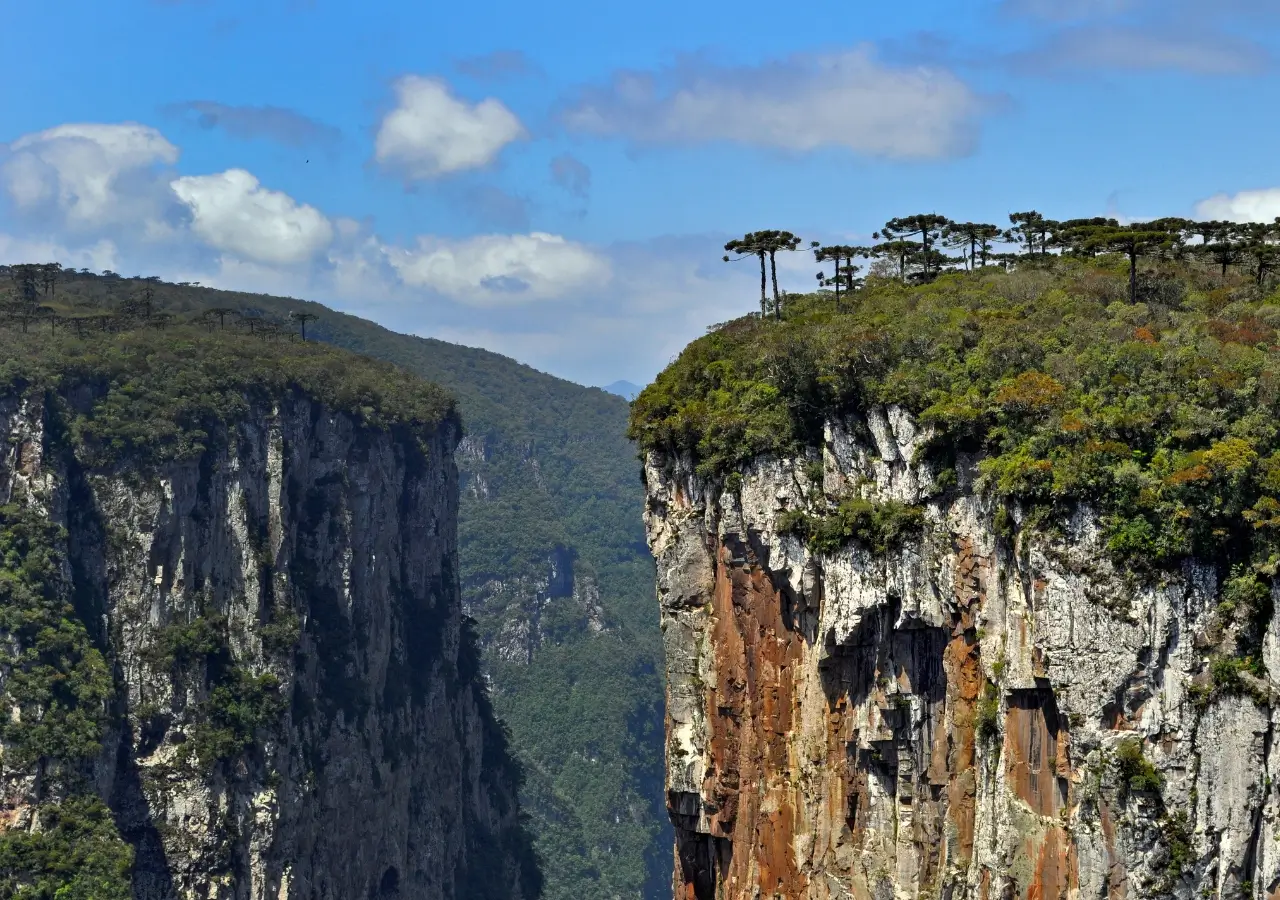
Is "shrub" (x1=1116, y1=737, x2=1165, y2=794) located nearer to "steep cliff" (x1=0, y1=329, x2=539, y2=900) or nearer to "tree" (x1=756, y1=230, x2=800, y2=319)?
"tree" (x1=756, y1=230, x2=800, y2=319)

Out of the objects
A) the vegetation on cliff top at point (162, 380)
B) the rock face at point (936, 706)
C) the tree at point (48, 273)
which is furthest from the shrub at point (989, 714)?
the tree at point (48, 273)

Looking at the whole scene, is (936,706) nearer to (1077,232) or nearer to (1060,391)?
(1060,391)

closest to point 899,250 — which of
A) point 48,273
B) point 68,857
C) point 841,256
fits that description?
point 841,256

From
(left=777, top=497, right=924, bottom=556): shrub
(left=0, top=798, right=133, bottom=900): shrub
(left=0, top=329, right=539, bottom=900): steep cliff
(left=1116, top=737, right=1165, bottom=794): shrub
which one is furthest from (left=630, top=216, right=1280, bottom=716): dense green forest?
(left=0, top=329, right=539, bottom=900): steep cliff

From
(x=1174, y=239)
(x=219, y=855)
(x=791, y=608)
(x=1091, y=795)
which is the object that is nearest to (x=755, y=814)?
(x=791, y=608)

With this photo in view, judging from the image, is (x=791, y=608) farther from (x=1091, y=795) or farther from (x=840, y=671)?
(x=1091, y=795)

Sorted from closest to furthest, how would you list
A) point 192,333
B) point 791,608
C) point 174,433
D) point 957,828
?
point 957,828
point 791,608
point 174,433
point 192,333
